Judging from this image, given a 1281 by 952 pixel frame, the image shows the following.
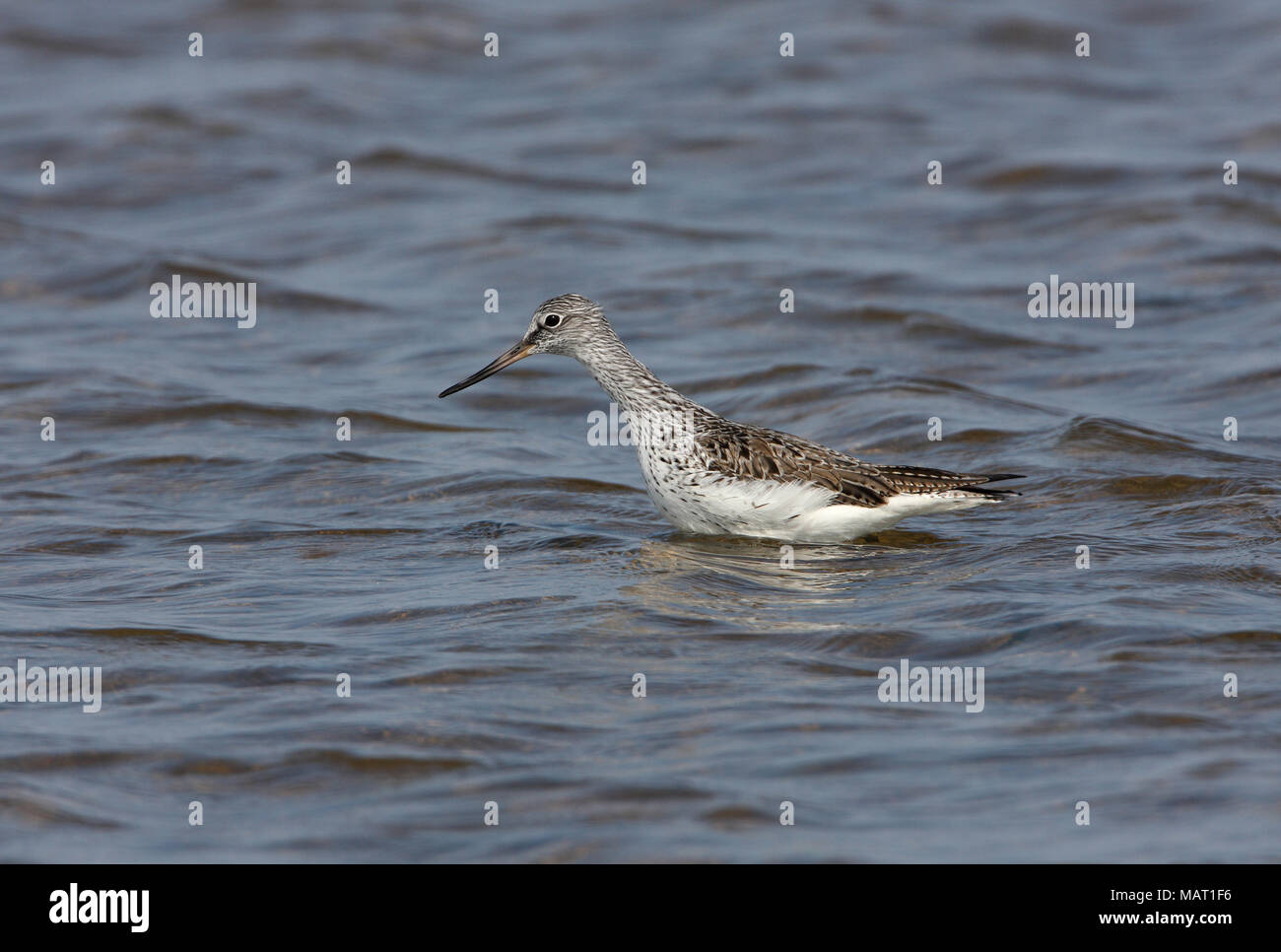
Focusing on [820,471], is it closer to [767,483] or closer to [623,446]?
[767,483]

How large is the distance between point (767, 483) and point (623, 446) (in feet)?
10.3

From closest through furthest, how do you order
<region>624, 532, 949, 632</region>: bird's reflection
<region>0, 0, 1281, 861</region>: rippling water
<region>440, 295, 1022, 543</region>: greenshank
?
<region>0, 0, 1281, 861</region>: rippling water
<region>624, 532, 949, 632</region>: bird's reflection
<region>440, 295, 1022, 543</region>: greenshank

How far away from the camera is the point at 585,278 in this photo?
15906mm

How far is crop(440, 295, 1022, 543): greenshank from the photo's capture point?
32.1ft

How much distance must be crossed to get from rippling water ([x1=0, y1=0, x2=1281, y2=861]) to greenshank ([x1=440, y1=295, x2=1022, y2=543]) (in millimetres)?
252

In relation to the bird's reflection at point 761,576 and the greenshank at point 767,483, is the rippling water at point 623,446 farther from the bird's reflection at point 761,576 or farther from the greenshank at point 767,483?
the greenshank at point 767,483

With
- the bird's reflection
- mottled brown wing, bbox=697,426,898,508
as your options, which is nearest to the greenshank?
mottled brown wing, bbox=697,426,898,508

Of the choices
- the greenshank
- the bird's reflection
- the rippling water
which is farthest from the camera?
the greenshank

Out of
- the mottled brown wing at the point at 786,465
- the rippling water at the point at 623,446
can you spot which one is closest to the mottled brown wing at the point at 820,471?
the mottled brown wing at the point at 786,465

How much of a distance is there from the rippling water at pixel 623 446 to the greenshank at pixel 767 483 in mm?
252

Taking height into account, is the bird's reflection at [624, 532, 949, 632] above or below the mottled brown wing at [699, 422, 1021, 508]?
below

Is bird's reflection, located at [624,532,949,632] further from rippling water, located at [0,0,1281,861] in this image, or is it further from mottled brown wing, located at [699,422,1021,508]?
mottled brown wing, located at [699,422,1021,508]
